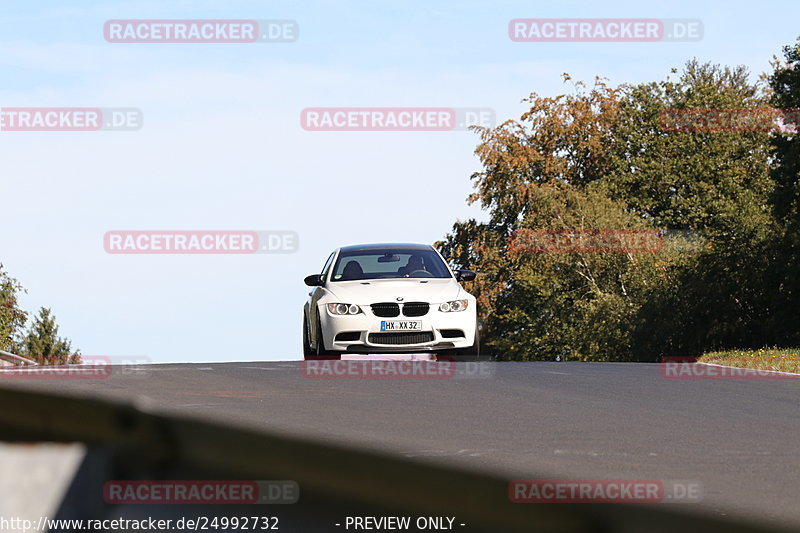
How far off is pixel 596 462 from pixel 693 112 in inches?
2073

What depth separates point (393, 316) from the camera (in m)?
18.5

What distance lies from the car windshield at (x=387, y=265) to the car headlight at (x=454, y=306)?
2.96 ft

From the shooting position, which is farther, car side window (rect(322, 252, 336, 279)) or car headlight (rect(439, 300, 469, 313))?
car side window (rect(322, 252, 336, 279))

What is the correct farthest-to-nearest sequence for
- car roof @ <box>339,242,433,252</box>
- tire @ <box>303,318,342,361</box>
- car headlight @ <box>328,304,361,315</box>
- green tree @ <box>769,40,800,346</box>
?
green tree @ <box>769,40,800,346</box>, car roof @ <box>339,242,433,252</box>, tire @ <box>303,318,342,361</box>, car headlight @ <box>328,304,361,315</box>

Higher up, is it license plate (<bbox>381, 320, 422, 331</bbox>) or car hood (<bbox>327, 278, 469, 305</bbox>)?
car hood (<bbox>327, 278, 469, 305</bbox>)

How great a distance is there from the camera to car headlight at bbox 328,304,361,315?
1844cm

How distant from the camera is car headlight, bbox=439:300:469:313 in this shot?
1855cm

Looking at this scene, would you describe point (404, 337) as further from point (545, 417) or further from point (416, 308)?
point (545, 417)

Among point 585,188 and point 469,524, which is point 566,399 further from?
point 585,188

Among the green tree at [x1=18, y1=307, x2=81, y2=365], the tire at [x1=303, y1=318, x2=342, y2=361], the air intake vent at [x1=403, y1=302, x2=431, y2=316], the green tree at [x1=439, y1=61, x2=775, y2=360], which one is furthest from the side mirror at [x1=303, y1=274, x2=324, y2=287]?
the green tree at [x1=18, y1=307, x2=81, y2=365]

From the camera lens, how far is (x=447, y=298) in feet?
61.1

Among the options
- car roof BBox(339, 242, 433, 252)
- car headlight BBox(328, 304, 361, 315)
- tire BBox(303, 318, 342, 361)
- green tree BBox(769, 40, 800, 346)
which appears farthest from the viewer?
green tree BBox(769, 40, 800, 346)

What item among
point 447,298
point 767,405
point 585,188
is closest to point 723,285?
point 585,188

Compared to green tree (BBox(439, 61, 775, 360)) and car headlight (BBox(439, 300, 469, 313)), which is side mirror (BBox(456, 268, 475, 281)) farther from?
green tree (BBox(439, 61, 775, 360))
